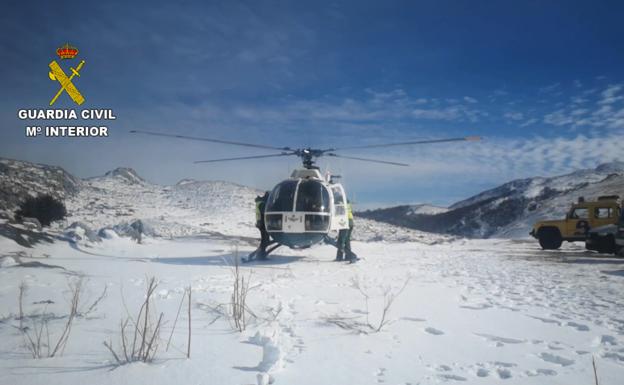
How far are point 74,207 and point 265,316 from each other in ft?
109

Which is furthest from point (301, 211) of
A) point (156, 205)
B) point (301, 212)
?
point (156, 205)

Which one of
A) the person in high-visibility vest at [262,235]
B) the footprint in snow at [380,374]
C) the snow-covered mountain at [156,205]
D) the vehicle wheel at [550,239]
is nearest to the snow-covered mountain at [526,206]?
the snow-covered mountain at [156,205]

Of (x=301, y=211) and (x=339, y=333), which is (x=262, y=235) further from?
(x=339, y=333)

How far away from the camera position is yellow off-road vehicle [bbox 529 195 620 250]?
15398mm

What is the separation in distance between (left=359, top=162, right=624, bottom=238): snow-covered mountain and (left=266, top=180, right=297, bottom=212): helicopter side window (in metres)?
25.9

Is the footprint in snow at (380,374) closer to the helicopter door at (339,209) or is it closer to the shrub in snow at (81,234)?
the helicopter door at (339,209)

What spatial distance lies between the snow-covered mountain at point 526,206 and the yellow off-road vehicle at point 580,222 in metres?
13.5

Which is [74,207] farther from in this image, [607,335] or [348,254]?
[607,335]

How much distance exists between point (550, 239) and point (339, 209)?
11923 mm

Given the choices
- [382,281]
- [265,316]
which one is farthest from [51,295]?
[382,281]

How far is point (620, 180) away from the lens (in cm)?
3303

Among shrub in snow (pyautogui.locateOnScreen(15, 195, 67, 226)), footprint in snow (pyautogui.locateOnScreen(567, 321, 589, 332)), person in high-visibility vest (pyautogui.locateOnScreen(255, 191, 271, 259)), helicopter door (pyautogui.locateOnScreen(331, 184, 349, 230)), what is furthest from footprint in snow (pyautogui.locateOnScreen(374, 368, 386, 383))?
shrub in snow (pyautogui.locateOnScreen(15, 195, 67, 226))

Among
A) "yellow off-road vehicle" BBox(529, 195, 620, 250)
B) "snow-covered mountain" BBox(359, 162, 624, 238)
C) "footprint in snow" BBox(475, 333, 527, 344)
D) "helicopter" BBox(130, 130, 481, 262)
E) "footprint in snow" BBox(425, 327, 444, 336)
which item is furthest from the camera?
"snow-covered mountain" BBox(359, 162, 624, 238)

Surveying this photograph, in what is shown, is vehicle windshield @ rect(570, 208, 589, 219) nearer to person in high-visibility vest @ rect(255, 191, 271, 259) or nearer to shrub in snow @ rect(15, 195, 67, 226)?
person in high-visibility vest @ rect(255, 191, 271, 259)
